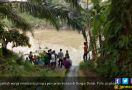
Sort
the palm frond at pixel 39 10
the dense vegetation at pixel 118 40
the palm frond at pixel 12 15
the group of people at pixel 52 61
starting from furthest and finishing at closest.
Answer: the group of people at pixel 52 61
the palm frond at pixel 12 15
the palm frond at pixel 39 10
the dense vegetation at pixel 118 40

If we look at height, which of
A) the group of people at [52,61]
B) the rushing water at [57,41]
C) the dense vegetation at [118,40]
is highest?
the dense vegetation at [118,40]

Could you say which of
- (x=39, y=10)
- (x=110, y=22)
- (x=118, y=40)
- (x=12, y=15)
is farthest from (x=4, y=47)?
(x=118, y=40)

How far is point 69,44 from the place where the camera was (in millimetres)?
33969

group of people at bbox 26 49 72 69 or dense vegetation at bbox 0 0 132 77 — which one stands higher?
dense vegetation at bbox 0 0 132 77

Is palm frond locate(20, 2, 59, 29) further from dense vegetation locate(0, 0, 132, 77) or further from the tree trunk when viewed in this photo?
the tree trunk

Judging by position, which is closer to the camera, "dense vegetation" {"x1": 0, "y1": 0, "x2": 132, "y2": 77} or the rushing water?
"dense vegetation" {"x1": 0, "y1": 0, "x2": 132, "y2": 77}

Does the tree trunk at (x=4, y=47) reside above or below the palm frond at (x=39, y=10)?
below

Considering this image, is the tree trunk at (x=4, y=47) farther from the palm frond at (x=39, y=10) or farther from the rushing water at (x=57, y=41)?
the rushing water at (x=57, y=41)

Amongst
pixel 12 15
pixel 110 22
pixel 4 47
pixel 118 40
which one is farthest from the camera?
pixel 4 47

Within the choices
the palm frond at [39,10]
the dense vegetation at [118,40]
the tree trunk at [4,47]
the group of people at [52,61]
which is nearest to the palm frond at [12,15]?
the palm frond at [39,10]

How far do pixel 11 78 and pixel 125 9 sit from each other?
151 inches

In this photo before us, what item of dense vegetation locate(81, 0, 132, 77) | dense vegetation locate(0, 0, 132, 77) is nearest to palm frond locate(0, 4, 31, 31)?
dense vegetation locate(0, 0, 132, 77)

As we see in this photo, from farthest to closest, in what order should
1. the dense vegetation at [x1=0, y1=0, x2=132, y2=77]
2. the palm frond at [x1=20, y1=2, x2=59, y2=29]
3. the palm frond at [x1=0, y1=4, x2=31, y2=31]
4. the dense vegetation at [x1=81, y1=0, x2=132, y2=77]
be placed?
the palm frond at [x1=0, y1=4, x2=31, y2=31], the palm frond at [x1=20, y1=2, x2=59, y2=29], the dense vegetation at [x1=0, y1=0, x2=132, y2=77], the dense vegetation at [x1=81, y1=0, x2=132, y2=77]

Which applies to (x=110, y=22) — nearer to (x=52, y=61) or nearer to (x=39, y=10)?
(x=39, y=10)
